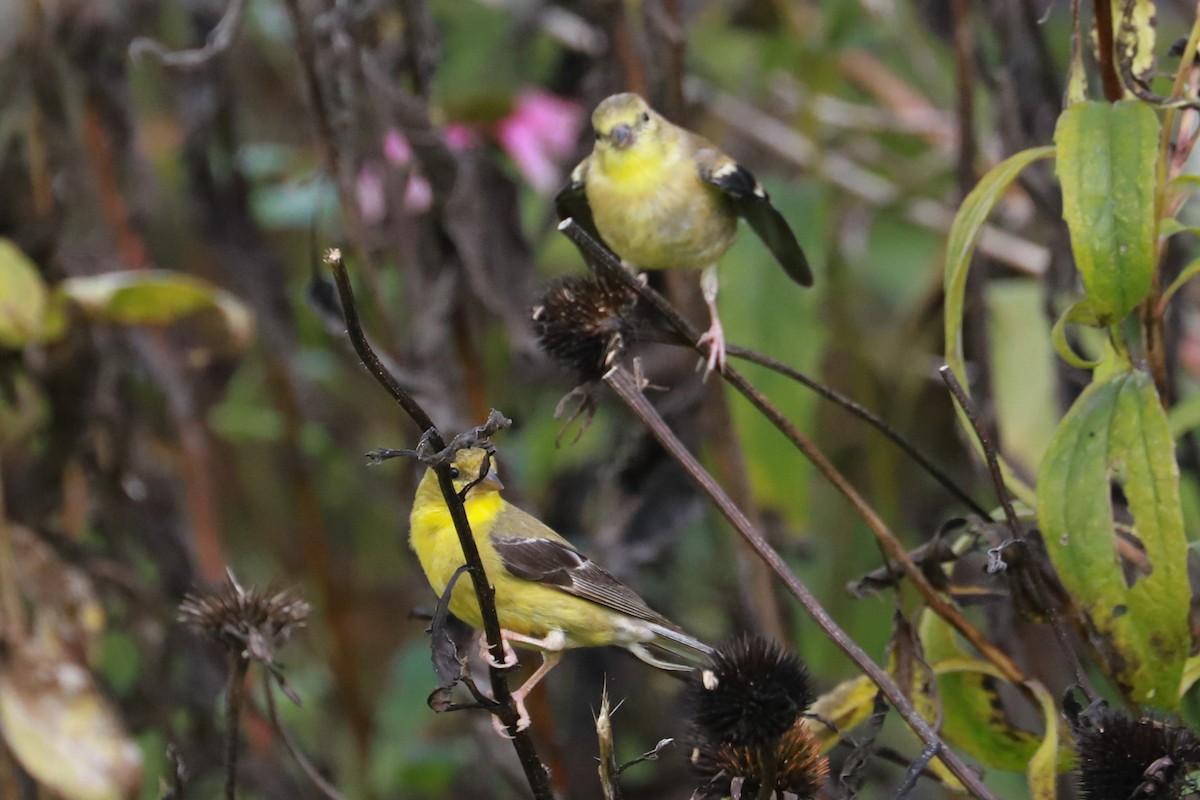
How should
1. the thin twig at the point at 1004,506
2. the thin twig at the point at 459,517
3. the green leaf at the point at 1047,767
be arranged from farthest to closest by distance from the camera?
the green leaf at the point at 1047,767, the thin twig at the point at 1004,506, the thin twig at the point at 459,517

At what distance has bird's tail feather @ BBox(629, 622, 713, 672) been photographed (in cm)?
148

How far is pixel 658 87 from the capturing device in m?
2.38

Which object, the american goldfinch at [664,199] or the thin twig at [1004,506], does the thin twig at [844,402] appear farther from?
the american goldfinch at [664,199]

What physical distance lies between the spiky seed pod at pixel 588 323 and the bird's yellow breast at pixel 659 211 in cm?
52

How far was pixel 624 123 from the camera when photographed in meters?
2.01

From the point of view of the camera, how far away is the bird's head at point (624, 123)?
1983mm

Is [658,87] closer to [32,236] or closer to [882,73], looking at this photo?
[32,236]

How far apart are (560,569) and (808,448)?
16.4 inches

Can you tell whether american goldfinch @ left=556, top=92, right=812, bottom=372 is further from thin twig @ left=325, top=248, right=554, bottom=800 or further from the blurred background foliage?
thin twig @ left=325, top=248, right=554, bottom=800

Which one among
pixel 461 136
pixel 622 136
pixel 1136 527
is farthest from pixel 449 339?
pixel 1136 527

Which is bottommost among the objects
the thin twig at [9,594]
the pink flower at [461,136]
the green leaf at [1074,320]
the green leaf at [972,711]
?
the thin twig at [9,594]

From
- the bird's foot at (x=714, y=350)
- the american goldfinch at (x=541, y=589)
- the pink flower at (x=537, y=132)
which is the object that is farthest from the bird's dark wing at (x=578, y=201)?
the pink flower at (x=537, y=132)

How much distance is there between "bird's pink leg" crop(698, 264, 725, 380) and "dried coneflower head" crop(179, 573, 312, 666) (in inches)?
19.3

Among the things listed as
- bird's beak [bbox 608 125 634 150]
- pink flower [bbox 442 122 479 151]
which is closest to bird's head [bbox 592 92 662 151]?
bird's beak [bbox 608 125 634 150]
